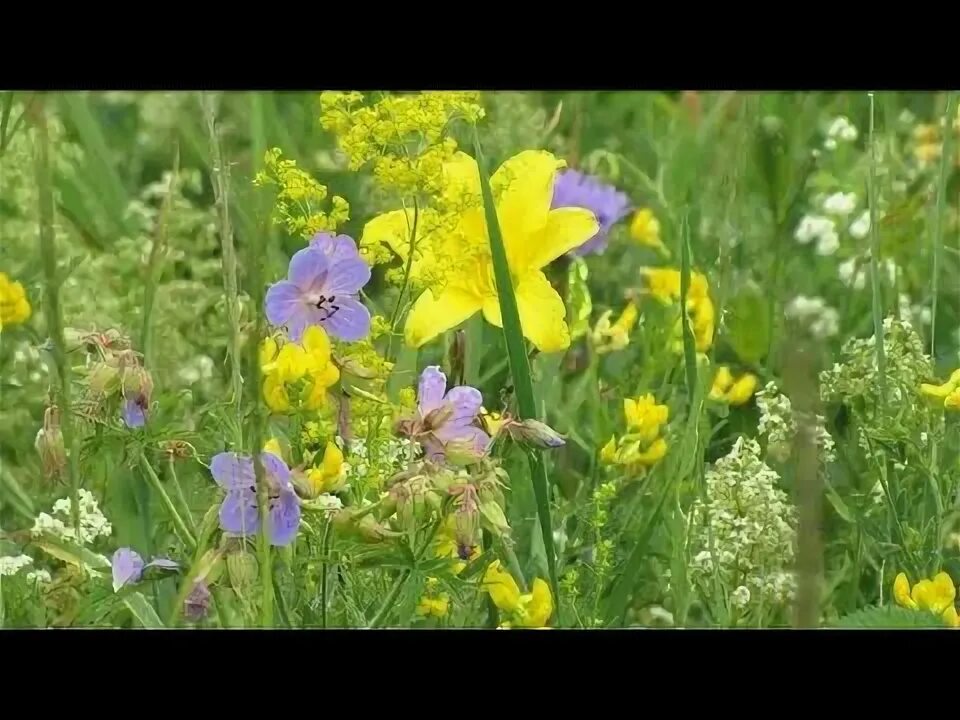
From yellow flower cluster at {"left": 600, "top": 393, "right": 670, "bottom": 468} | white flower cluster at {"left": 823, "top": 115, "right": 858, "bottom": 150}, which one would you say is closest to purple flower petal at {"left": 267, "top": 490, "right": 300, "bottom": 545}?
yellow flower cluster at {"left": 600, "top": 393, "right": 670, "bottom": 468}

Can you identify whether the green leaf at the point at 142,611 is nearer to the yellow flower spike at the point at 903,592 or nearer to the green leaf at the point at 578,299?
the green leaf at the point at 578,299

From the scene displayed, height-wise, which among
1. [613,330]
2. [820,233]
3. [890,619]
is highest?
[820,233]

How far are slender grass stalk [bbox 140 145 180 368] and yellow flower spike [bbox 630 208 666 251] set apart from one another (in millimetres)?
503

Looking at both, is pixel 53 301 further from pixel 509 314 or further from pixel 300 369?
pixel 509 314

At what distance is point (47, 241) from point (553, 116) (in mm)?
569

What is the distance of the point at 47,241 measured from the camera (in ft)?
6.05

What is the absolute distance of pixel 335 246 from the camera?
1.81m

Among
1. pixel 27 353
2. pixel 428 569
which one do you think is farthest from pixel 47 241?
pixel 428 569

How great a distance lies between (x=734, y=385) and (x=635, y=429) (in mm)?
118

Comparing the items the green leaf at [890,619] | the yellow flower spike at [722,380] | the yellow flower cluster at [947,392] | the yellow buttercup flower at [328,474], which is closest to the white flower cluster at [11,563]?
Result: the yellow buttercup flower at [328,474]

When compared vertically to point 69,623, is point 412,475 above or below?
above

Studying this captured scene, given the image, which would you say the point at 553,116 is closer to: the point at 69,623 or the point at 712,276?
the point at 712,276

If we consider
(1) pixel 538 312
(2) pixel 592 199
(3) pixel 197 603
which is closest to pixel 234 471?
(3) pixel 197 603

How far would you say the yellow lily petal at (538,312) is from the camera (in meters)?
1.81
